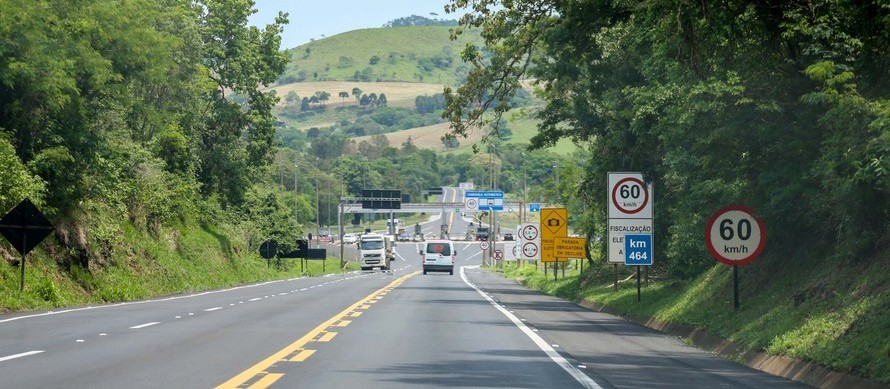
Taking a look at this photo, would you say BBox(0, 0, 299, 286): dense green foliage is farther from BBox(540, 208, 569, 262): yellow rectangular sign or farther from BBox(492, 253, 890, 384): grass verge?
BBox(492, 253, 890, 384): grass verge

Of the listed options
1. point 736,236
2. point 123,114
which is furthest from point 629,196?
point 123,114

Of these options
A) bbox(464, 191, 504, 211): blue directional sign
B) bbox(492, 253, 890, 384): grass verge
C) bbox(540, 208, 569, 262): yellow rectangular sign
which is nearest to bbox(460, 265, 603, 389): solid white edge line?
bbox(492, 253, 890, 384): grass verge

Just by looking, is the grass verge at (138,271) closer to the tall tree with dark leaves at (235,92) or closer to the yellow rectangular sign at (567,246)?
the tall tree with dark leaves at (235,92)

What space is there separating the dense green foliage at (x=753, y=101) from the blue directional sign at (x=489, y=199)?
223 feet

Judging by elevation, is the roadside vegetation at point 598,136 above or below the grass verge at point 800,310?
above

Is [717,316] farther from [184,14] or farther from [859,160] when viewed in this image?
[184,14]

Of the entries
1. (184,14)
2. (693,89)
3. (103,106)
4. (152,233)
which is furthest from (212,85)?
(693,89)

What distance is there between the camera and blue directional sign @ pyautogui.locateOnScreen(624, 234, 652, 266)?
31.5m

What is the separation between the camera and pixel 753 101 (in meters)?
22.8

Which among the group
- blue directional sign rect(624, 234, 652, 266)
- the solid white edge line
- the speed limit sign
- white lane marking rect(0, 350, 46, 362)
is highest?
the speed limit sign

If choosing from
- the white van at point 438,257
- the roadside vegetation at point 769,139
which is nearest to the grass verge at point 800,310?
the roadside vegetation at point 769,139

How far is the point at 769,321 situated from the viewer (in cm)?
2034

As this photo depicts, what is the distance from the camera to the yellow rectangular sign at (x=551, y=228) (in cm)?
5206

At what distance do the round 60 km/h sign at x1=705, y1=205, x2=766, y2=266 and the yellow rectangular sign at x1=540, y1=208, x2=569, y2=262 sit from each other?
98.7ft
